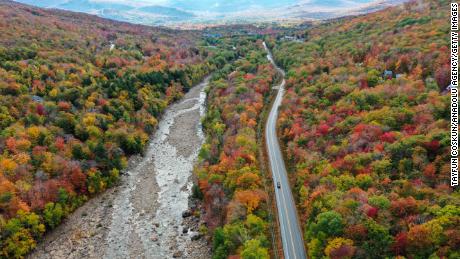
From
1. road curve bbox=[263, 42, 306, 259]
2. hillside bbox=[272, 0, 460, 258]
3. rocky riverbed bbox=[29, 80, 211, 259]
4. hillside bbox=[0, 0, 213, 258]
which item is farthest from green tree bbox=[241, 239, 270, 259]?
hillside bbox=[0, 0, 213, 258]

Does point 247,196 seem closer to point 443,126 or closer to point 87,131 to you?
point 443,126

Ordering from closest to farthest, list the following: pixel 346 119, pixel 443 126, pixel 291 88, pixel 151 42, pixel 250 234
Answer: pixel 250 234, pixel 443 126, pixel 346 119, pixel 291 88, pixel 151 42

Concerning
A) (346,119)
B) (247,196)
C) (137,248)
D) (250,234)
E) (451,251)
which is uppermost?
(346,119)

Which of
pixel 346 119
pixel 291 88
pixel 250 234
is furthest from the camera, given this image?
pixel 291 88

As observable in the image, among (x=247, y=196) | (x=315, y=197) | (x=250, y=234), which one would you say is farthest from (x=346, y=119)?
(x=250, y=234)

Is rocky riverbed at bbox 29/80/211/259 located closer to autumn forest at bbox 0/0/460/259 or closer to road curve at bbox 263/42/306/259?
autumn forest at bbox 0/0/460/259

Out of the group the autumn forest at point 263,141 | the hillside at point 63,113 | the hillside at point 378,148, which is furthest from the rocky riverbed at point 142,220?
the hillside at point 378,148

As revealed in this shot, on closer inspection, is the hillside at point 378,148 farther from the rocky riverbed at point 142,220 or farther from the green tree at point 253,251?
the rocky riverbed at point 142,220
